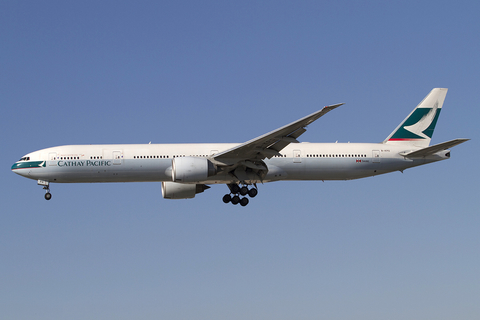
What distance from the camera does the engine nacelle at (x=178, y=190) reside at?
37.2 meters

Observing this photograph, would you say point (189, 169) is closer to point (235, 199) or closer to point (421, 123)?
point (235, 199)

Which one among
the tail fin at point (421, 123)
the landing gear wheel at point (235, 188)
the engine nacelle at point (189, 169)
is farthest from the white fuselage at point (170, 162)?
the tail fin at point (421, 123)

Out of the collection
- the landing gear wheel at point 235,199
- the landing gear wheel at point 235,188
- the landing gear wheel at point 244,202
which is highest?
the landing gear wheel at point 235,188

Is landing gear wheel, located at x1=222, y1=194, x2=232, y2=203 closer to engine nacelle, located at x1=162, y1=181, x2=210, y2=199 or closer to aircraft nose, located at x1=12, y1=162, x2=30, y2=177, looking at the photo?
engine nacelle, located at x1=162, y1=181, x2=210, y2=199

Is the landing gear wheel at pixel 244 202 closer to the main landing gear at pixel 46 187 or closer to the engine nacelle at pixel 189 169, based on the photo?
the engine nacelle at pixel 189 169

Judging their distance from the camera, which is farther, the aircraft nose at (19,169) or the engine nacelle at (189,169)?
the aircraft nose at (19,169)

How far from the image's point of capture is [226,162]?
33375 millimetres

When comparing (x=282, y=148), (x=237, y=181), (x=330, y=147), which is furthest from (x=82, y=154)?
(x=330, y=147)

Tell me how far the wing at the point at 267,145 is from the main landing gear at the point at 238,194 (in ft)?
9.46

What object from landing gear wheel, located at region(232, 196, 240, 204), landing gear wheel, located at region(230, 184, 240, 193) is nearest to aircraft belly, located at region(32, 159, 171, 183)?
landing gear wheel, located at region(230, 184, 240, 193)

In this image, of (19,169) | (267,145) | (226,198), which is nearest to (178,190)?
(226,198)

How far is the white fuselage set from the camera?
3400 centimetres

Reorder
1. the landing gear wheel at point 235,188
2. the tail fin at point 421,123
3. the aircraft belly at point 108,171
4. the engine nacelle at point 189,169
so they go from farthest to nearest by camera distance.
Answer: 1. the tail fin at point 421,123
2. the landing gear wheel at point 235,188
3. the aircraft belly at point 108,171
4. the engine nacelle at point 189,169

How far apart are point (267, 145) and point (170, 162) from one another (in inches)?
235
